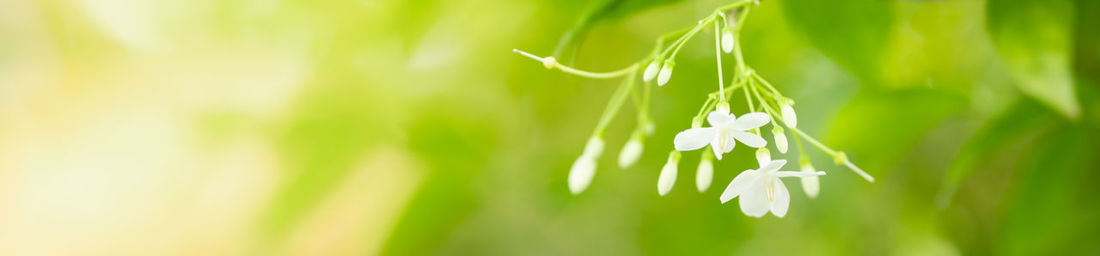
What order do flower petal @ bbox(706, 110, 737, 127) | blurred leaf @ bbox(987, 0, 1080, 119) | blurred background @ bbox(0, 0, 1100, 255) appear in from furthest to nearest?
blurred background @ bbox(0, 0, 1100, 255) → blurred leaf @ bbox(987, 0, 1080, 119) → flower petal @ bbox(706, 110, 737, 127)

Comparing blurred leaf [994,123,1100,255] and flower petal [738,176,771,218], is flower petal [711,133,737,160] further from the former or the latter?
blurred leaf [994,123,1100,255]

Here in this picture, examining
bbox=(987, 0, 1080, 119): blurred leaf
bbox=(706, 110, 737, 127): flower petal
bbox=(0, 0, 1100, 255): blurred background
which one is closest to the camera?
bbox=(706, 110, 737, 127): flower petal

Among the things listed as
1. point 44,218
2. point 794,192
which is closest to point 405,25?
point 794,192

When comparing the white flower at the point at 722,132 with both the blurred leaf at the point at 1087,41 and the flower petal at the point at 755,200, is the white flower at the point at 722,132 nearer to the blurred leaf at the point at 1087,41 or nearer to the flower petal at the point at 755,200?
the flower petal at the point at 755,200

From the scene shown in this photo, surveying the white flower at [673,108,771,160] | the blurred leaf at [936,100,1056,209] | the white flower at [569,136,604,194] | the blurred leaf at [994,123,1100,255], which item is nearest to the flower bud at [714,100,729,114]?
the white flower at [673,108,771,160]

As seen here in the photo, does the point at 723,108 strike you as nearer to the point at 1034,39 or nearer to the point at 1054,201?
the point at 1034,39

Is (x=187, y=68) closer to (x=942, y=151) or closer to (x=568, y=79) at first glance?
(x=568, y=79)

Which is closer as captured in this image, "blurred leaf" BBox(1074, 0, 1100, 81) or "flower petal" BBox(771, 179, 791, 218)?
"flower petal" BBox(771, 179, 791, 218)

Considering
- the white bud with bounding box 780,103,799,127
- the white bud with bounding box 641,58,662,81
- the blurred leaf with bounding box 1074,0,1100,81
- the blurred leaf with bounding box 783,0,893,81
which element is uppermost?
the blurred leaf with bounding box 1074,0,1100,81

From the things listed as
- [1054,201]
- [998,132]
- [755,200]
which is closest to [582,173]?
[755,200]
